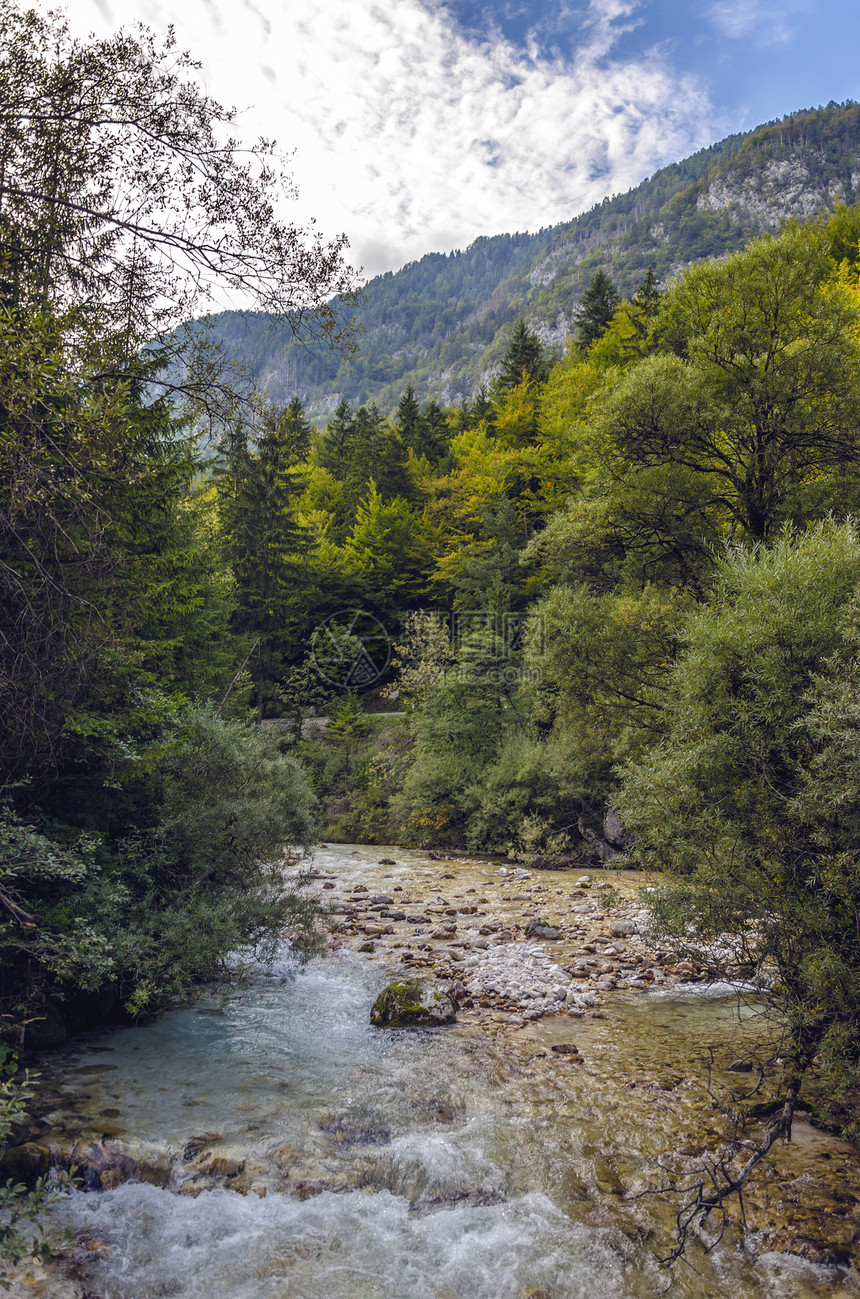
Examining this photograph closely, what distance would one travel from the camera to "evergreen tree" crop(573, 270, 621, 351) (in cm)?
3350

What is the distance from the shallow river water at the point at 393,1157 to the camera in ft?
13.5

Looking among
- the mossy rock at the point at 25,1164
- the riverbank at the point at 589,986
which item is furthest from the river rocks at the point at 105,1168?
the riverbank at the point at 589,986

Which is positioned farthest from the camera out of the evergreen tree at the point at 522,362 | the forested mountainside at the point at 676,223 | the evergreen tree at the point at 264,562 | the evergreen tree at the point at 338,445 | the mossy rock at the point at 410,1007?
the forested mountainside at the point at 676,223

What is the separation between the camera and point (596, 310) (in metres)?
33.6

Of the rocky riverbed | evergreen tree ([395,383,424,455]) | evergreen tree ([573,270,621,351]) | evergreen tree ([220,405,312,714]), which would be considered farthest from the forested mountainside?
the rocky riverbed

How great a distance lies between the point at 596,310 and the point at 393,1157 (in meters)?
36.4

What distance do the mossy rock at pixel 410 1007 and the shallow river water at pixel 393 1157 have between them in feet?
0.59

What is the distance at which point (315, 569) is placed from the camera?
31109 mm

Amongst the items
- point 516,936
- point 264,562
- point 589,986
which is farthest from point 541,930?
point 264,562

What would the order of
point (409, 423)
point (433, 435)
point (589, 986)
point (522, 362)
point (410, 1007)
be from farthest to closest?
point (409, 423)
point (433, 435)
point (522, 362)
point (589, 986)
point (410, 1007)

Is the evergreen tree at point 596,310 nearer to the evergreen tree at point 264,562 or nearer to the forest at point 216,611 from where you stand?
the evergreen tree at point 264,562

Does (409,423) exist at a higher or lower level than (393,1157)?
higher

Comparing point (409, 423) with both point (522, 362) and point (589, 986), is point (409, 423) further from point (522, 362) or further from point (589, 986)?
point (589, 986)

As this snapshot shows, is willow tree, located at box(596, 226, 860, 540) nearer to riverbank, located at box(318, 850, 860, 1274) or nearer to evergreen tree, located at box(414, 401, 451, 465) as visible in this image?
riverbank, located at box(318, 850, 860, 1274)
